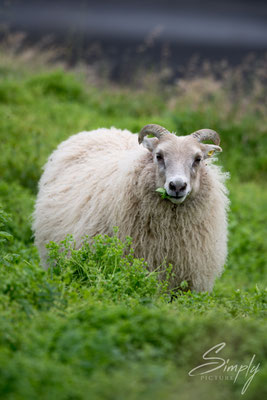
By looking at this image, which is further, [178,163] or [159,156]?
[159,156]

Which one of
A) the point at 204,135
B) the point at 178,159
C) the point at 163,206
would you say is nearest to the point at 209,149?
the point at 204,135

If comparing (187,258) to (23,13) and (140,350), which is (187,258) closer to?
(140,350)

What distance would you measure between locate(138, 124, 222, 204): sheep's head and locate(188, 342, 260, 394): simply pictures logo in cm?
168

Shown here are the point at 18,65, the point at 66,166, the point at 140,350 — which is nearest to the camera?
the point at 140,350

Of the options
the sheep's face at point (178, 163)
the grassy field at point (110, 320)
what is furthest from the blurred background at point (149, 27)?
the sheep's face at point (178, 163)

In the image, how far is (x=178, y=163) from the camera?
4.55 meters

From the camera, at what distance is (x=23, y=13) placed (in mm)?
21125

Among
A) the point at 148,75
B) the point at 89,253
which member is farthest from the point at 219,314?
the point at 148,75

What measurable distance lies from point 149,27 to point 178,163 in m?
18.2

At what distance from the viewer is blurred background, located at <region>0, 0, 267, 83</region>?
1645 cm

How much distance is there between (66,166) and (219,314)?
2.97 metres

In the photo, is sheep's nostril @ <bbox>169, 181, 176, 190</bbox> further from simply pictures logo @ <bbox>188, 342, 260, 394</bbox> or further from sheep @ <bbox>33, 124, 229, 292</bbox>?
simply pictures logo @ <bbox>188, 342, 260, 394</bbox>

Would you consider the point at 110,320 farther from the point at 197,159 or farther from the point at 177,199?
the point at 197,159

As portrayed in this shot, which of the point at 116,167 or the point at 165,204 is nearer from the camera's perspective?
the point at 165,204
